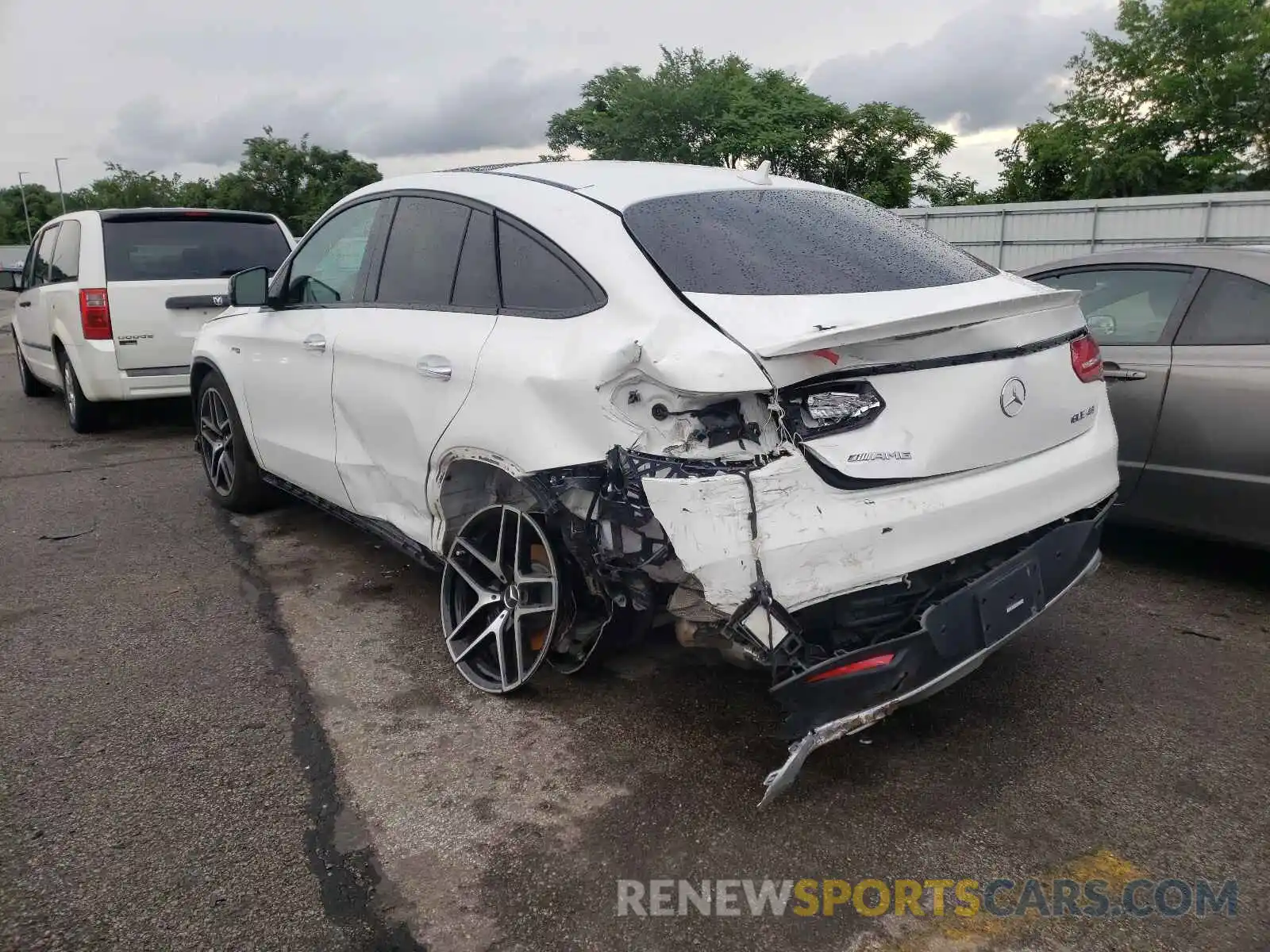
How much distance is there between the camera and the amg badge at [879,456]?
2572mm

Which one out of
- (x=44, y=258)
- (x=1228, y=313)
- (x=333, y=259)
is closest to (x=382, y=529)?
(x=333, y=259)

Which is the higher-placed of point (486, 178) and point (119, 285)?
point (486, 178)

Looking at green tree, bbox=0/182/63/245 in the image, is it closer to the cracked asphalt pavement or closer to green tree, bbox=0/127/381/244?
green tree, bbox=0/127/381/244

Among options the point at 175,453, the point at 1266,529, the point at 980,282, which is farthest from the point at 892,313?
the point at 175,453

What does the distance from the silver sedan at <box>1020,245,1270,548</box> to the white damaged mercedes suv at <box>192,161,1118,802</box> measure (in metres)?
1.11

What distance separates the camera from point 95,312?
24.7 feet

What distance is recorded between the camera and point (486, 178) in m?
3.74

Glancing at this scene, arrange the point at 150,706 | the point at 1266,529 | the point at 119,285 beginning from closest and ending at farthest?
the point at 150,706 < the point at 1266,529 < the point at 119,285

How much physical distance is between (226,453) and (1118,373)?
182 inches

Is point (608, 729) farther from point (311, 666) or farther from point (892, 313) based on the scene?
point (892, 313)

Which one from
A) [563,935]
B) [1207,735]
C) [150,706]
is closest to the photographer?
[563,935]

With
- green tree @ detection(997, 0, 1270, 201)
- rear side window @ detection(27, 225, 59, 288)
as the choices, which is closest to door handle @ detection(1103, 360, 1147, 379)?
rear side window @ detection(27, 225, 59, 288)

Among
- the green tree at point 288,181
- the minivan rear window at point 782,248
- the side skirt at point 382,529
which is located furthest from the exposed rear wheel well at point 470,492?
the green tree at point 288,181

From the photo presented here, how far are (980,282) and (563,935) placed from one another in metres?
2.30
